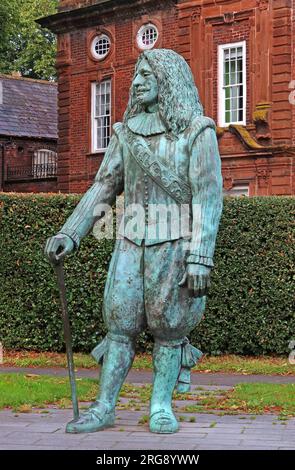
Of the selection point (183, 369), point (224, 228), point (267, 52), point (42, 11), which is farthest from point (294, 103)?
point (42, 11)

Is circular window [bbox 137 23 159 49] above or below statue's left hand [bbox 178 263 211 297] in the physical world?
above

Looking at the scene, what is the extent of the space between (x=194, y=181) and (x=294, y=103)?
19.1 metres

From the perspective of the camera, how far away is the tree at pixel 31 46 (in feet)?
152

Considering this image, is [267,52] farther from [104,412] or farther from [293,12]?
[104,412]

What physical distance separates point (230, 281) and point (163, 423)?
22.7 ft

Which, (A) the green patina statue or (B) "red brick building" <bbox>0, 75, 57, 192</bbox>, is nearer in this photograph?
(A) the green patina statue

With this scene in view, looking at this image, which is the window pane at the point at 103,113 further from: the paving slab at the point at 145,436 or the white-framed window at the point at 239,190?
the paving slab at the point at 145,436

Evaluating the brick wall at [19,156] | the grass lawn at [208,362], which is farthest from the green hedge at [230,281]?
the brick wall at [19,156]

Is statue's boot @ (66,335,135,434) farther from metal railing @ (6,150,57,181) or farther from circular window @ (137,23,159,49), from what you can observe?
metal railing @ (6,150,57,181)

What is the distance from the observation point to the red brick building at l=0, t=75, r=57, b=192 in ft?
132

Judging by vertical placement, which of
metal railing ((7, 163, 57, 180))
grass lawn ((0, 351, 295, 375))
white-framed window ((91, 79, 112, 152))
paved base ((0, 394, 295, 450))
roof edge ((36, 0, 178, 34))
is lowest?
grass lawn ((0, 351, 295, 375))

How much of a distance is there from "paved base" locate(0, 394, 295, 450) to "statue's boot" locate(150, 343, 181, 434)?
148mm

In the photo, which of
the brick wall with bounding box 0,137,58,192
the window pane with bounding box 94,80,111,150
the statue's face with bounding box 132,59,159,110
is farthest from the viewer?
the brick wall with bounding box 0,137,58,192

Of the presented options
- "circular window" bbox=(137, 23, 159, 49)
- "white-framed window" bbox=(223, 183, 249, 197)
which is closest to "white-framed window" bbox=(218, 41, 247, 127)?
"white-framed window" bbox=(223, 183, 249, 197)
